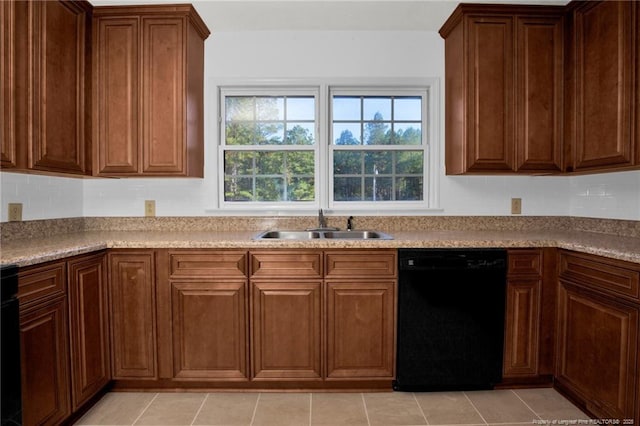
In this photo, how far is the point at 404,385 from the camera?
217 centimetres

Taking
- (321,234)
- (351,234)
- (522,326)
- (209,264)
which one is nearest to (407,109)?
(351,234)

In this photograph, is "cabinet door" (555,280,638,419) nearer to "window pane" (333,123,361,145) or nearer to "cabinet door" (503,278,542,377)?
"cabinet door" (503,278,542,377)

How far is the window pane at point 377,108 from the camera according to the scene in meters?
2.88

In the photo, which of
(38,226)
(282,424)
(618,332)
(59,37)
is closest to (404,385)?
(282,424)

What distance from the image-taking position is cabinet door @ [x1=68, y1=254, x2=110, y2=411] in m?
1.89

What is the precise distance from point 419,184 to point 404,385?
146 cm

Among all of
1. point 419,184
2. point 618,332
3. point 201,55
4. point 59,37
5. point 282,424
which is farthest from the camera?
point 419,184

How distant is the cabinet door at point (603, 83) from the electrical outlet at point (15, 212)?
3.46 meters

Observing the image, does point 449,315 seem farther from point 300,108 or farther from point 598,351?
point 300,108

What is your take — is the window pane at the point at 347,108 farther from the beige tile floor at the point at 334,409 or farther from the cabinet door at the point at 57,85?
the beige tile floor at the point at 334,409

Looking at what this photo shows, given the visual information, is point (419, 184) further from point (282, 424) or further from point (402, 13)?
point (282, 424)

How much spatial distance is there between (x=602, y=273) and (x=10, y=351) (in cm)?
263

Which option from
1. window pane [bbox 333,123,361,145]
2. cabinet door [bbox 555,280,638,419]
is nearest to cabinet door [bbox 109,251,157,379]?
window pane [bbox 333,123,361,145]

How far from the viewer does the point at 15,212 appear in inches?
85.7
